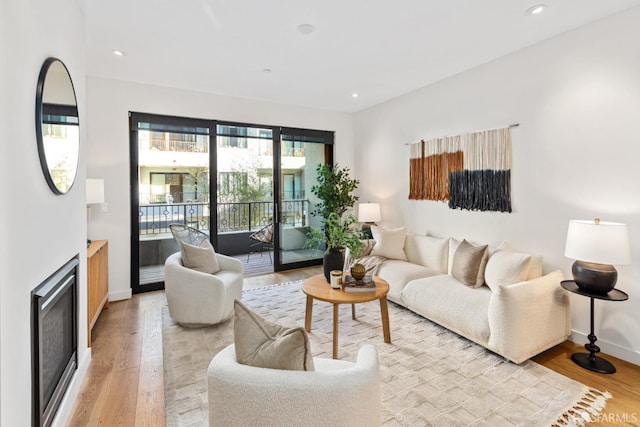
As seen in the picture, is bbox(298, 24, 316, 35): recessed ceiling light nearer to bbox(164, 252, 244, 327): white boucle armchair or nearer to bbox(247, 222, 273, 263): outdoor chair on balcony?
bbox(164, 252, 244, 327): white boucle armchair

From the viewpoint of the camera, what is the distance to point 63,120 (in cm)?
187

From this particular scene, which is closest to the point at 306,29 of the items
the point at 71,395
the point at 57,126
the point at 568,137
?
the point at 57,126

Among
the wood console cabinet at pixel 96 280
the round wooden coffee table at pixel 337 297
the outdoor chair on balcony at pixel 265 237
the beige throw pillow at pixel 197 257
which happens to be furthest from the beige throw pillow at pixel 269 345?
the outdoor chair on balcony at pixel 265 237

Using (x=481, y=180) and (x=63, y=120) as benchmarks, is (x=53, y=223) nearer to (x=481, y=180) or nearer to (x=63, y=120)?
(x=63, y=120)

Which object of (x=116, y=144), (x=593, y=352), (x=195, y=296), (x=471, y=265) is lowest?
(x=593, y=352)

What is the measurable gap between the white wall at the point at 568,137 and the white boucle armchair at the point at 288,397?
106 inches

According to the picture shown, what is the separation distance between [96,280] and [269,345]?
2.84 meters

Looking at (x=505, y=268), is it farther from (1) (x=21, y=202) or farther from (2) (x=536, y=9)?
(1) (x=21, y=202)

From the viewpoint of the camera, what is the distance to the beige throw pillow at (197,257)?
10.9ft

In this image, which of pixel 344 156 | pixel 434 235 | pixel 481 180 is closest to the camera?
pixel 481 180

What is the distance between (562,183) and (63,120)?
13.2ft

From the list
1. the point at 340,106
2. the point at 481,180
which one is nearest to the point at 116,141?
the point at 340,106

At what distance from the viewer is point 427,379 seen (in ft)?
7.48

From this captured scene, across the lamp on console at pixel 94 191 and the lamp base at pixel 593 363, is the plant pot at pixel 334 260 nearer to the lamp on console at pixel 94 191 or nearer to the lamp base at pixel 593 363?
the lamp base at pixel 593 363
